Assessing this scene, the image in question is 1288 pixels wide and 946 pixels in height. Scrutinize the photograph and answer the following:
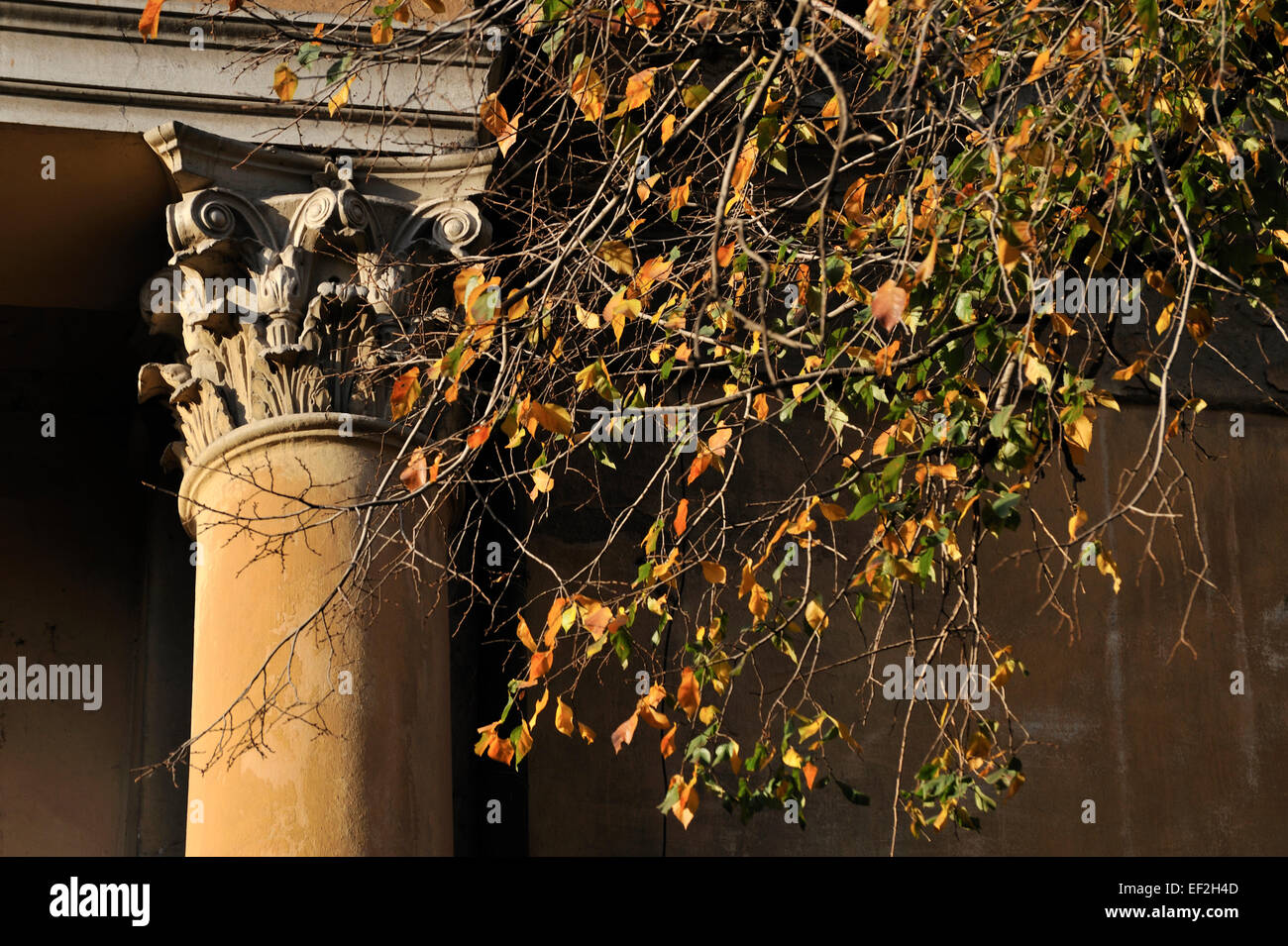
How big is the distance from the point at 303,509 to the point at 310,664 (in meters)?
0.65

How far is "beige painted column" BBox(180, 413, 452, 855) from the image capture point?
6.50 metres

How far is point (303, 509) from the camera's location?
689 cm

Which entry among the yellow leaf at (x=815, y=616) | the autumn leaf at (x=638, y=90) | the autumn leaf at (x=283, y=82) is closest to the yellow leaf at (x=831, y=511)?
the yellow leaf at (x=815, y=616)

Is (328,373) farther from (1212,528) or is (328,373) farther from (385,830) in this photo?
(1212,528)

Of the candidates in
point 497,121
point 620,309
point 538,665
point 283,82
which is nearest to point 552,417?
point 620,309

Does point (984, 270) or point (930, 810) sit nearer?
point (984, 270)

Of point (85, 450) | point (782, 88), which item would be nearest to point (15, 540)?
point (85, 450)

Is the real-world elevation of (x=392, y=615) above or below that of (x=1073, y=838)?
above

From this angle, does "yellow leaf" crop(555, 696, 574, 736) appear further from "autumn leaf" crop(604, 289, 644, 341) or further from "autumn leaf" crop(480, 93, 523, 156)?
→ "autumn leaf" crop(480, 93, 523, 156)

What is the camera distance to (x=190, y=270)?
24.0 ft

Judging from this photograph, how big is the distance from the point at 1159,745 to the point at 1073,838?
73cm
